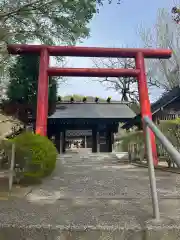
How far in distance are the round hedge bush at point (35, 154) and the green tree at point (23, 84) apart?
9.17 metres

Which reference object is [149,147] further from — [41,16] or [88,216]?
[41,16]

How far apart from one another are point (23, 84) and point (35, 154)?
381 inches

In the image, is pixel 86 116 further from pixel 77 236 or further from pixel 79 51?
pixel 77 236

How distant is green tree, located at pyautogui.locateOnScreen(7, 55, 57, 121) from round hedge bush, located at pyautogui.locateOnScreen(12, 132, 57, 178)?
30.1ft

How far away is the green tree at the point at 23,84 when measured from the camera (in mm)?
13109

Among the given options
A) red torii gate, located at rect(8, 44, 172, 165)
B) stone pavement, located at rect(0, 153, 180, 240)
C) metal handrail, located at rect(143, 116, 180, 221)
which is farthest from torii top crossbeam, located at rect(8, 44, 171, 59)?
metal handrail, located at rect(143, 116, 180, 221)

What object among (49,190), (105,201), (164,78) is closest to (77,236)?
(105,201)

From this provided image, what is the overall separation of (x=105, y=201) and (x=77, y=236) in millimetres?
1132

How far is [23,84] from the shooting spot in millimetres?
13188

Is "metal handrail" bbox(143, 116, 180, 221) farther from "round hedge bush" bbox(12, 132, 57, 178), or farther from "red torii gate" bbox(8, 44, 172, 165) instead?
"red torii gate" bbox(8, 44, 172, 165)

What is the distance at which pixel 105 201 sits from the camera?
2.99 metres

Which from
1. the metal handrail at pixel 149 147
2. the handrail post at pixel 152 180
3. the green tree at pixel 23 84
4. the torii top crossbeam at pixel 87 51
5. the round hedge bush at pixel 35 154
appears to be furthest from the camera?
the green tree at pixel 23 84

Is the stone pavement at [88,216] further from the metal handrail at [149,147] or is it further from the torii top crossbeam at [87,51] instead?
the torii top crossbeam at [87,51]

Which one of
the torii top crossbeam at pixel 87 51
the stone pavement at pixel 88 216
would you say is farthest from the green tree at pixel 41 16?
the stone pavement at pixel 88 216
